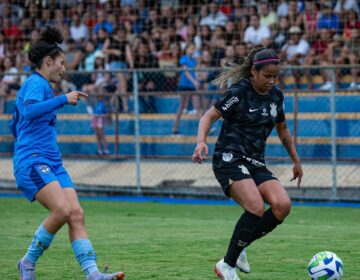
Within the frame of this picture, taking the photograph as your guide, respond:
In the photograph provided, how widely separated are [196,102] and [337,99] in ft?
8.37

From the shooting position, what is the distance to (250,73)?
25.3 ft

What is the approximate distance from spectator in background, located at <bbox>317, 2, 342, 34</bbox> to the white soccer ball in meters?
10.6

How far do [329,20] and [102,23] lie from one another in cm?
538

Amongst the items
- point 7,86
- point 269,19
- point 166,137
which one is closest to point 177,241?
point 166,137

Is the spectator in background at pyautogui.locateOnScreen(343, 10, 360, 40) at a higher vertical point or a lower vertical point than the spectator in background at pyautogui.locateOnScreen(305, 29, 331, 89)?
higher

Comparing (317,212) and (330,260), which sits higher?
(330,260)

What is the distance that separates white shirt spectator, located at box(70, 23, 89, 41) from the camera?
20.1m

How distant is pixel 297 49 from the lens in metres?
17.2

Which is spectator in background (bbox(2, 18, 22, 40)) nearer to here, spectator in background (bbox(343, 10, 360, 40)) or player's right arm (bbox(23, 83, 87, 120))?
spectator in background (bbox(343, 10, 360, 40))

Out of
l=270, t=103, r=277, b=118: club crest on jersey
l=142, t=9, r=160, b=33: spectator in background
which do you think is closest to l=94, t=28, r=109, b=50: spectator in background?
l=142, t=9, r=160, b=33: spectator in background

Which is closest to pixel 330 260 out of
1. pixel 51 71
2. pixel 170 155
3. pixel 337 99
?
pixel 51 71

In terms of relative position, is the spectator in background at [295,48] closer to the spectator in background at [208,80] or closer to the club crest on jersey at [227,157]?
the spectator in background at [208,80]

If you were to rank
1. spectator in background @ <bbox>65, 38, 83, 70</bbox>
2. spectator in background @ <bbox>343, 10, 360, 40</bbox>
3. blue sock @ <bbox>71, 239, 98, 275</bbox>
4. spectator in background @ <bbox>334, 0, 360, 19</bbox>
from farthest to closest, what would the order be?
spectator in background @ <bbox>65, 38, 83, 70</bbox> < spectator in background @ <bbox>334, 0, 360, 19</bbox> < spectator in background @ <bbox>343, 10, 360, 40</bbox> < blue sock @ <bbox>71, 239, 98, 275</bbox>

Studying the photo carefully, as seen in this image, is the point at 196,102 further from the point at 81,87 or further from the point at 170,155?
the point at 81,87
